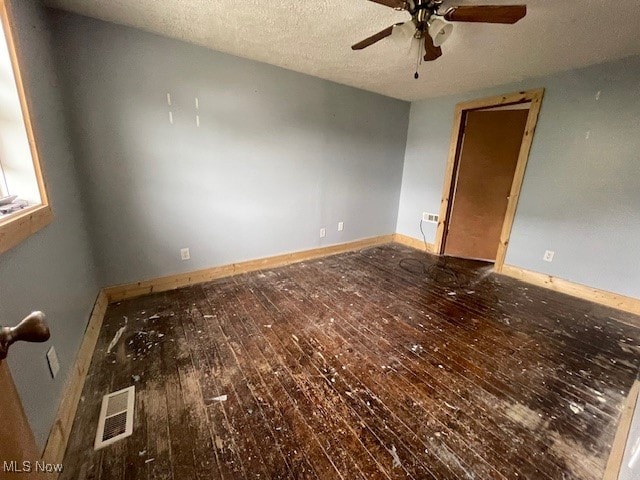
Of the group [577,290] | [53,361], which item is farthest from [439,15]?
[577,290]

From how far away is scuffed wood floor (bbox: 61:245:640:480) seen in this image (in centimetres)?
113

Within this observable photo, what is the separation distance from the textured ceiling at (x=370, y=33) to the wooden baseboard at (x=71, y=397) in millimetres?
2167

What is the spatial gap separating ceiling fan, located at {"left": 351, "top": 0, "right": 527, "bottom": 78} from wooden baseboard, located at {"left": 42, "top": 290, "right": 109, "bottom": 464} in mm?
2459

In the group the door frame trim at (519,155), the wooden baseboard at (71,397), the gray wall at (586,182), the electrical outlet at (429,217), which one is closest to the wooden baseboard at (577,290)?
the gray wall at (586,182)

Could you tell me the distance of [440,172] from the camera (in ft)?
12.3

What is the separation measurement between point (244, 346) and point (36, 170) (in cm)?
149

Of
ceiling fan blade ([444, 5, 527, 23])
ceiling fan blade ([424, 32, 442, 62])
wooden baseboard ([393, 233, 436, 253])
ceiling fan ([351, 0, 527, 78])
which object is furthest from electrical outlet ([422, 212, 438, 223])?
ceiling fan blade ([444, 5, 527, 23])

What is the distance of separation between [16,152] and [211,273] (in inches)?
67.6

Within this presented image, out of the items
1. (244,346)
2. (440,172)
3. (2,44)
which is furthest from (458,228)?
(2,44)

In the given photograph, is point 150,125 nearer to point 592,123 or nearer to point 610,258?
point 592,123

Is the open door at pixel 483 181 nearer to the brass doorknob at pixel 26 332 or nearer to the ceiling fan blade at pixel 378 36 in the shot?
the ceiling fan blade at pixel 378 36

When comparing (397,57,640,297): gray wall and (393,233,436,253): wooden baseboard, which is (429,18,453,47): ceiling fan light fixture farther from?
(393,233,436,253): wooden baseboard

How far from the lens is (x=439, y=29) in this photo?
1549 mm

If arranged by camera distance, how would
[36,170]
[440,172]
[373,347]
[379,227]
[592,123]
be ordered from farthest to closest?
[379,227] < [440,172] < [592,123] < [373,347] < [36,170]
